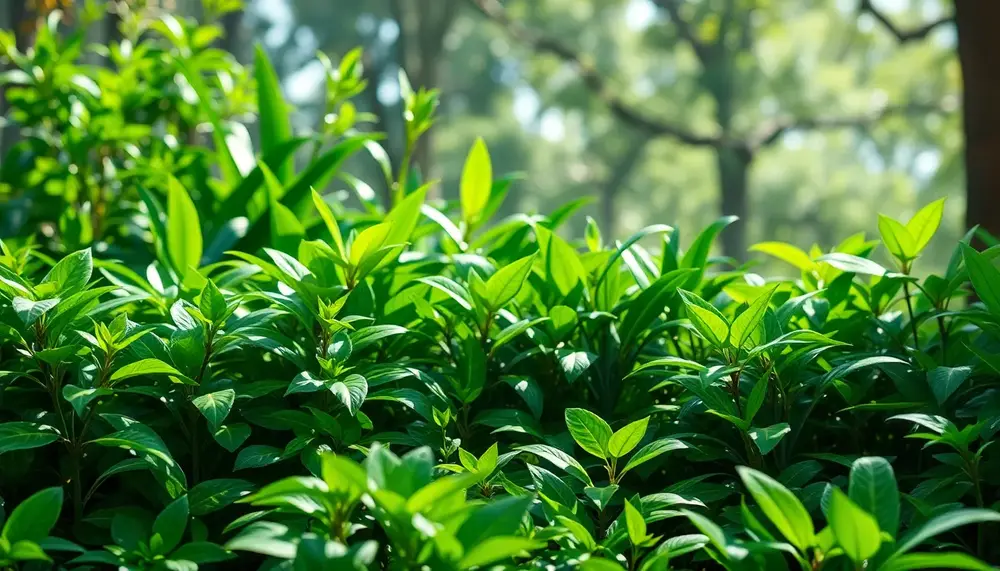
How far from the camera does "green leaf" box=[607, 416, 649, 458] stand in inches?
45.7

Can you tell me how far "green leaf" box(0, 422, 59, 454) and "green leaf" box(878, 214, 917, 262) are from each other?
4.43 feet

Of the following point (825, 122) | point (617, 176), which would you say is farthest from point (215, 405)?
point (617, 176)

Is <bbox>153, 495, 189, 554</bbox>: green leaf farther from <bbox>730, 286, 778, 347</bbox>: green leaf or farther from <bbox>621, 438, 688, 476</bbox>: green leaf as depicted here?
<bbox>730, 286, 778, 347</bbox>: green leaf

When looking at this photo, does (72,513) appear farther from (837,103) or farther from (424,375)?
(837,103)

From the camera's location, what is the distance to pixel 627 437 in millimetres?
1171

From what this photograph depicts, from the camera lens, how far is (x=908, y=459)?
1425 millimetres

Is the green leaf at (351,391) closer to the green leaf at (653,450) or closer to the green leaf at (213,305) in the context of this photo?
the green leaf at (213,305)

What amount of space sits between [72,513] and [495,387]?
27.5 inches

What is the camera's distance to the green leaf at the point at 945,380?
1.22 m

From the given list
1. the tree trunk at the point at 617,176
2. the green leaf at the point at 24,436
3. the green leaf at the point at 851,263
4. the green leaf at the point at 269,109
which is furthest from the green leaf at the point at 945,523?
the tree trunk at the point at 617,176

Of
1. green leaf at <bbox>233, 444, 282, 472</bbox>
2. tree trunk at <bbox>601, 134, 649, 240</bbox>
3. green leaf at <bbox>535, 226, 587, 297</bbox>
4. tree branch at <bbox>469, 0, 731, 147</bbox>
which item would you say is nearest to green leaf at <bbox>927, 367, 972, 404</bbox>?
green leaf at <bbox>535, 226, 587, 297</bbox>

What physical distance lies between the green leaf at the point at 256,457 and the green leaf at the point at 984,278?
1064 mm

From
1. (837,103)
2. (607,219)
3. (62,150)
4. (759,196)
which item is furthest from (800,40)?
(62,150)

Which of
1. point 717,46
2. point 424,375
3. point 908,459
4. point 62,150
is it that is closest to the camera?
point 424,375
